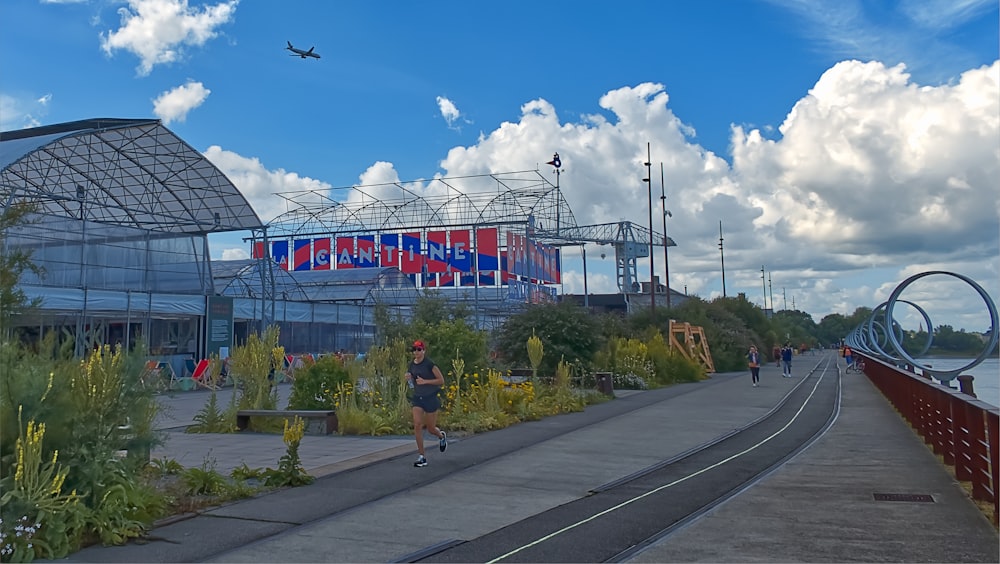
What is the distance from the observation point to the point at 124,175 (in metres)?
30.5

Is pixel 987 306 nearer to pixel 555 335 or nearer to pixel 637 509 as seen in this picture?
pixel 637 509

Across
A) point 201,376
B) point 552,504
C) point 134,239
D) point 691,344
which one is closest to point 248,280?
point 134,239

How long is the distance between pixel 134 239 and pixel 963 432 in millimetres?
27739

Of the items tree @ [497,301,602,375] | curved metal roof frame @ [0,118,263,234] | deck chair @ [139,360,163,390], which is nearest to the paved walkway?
deck chair @ [139,360,163,390]

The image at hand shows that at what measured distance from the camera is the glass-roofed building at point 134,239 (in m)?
24.7

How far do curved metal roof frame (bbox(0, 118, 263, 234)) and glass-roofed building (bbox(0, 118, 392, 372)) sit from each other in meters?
0.05

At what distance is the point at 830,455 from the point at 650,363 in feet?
60.1

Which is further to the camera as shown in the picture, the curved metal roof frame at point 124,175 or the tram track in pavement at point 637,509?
the curved metal roof frame at point 124,175

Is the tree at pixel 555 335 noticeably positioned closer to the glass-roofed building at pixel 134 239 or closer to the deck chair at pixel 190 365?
the glass-roofed building at pixel 134 239

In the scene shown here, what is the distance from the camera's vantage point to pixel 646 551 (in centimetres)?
580

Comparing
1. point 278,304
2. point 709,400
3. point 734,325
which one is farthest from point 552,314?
point 734,325

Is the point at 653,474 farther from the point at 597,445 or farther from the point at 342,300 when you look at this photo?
the point at 342,300

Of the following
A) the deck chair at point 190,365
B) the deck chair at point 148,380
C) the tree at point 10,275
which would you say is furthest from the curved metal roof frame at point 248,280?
the deck chair at point 148,380

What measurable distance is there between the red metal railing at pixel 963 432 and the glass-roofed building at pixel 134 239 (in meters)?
20.9
